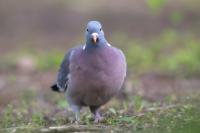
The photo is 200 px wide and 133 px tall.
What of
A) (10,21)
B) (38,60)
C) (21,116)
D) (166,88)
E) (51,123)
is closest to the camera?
(51,123)

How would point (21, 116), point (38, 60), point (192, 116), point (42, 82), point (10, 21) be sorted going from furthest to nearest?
1. point (10, 21)
2. point (38, 60)
3. point (42, 82)
4. point (21, 116)
5. point (192, 116)

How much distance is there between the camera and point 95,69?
6.41 metres

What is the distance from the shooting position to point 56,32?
14.8 meters

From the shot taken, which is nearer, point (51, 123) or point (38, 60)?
point (51, 123)

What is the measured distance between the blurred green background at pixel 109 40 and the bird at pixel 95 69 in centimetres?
149

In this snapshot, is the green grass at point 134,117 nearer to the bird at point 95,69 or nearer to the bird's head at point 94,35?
the bird at point 95,69

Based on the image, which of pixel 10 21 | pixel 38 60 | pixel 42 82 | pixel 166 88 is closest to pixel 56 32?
pixel 10 21

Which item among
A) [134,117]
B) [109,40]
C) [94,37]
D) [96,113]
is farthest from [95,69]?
[109,40]

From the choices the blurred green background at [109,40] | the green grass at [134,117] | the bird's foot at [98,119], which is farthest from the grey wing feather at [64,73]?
the blurred green background at [109,40]

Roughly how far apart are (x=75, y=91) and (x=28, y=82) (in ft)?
12.2

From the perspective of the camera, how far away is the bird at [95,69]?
6422 mm

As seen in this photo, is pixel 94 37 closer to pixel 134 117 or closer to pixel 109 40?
pixel 134 117

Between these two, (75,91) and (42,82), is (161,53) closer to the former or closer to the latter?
(42,82)

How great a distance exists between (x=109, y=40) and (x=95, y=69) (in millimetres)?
6768
